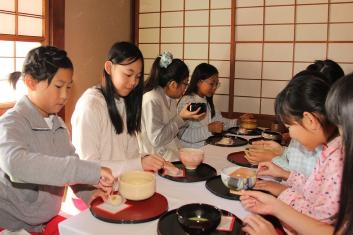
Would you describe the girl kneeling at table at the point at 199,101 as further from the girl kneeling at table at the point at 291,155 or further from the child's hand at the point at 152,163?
the child's hand at the point at 152,163

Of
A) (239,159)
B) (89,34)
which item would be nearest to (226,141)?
(239,159)

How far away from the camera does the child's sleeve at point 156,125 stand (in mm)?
2689

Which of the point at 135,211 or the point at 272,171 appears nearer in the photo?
the point at 135,211

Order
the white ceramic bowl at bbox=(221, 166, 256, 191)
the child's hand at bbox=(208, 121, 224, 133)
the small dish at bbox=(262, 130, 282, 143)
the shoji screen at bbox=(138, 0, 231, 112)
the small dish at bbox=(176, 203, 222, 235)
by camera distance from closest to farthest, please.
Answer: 1. the small dish at bbox=(176, 203, 222, 235)
2. the white ceramic bowl at bbox=(221, 166, 256, 191)
3. the small dish at bbox=(262, 130, 282, 143)
4. the child's hand at bbox=(208, 121, 224, 133)
5. the shoji screen at bbox=(138, 0, 231, 112)

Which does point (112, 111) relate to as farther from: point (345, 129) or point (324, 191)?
point (345, 129)

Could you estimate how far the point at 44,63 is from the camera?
156cm

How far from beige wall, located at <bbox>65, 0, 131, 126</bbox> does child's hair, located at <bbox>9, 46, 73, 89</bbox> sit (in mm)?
2140

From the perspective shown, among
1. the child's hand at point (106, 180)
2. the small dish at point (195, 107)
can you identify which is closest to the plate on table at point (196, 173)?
the child's hand at point (106, 180)

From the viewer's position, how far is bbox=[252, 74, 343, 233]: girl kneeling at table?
1.23 m

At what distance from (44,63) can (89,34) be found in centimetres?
256

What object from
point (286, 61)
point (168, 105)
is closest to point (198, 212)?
point (168, 105)

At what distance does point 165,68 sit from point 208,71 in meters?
0.67

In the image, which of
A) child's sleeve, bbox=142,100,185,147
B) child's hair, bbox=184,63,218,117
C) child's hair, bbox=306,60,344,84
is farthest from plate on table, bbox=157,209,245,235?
child's hair, bbox=184,63,218,117

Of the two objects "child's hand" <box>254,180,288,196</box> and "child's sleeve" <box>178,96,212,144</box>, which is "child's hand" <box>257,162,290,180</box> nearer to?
"child's hand" <box>254,180,288,196</box>
